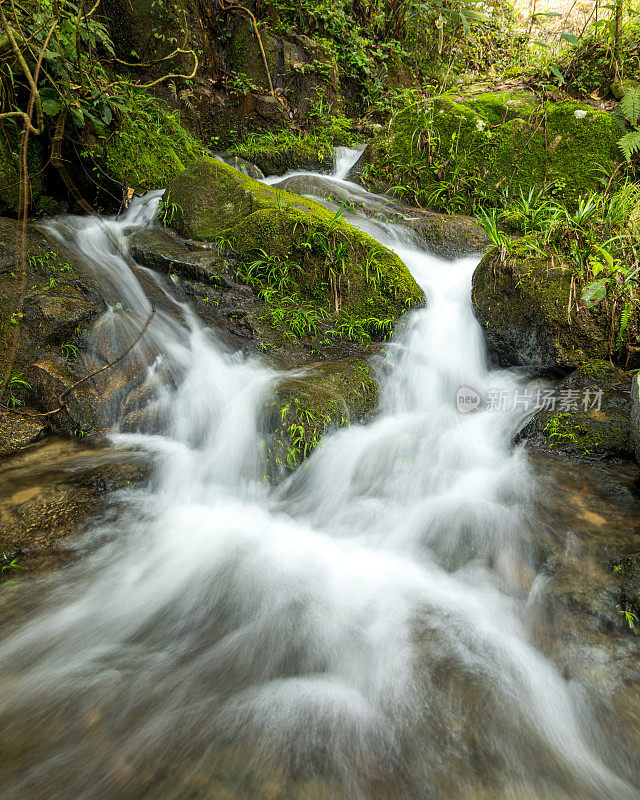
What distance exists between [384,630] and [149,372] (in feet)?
9.57

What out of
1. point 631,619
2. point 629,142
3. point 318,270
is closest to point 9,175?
point 318,270

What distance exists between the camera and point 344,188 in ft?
23.2

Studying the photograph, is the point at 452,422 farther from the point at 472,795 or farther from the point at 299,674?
the point at 472,795

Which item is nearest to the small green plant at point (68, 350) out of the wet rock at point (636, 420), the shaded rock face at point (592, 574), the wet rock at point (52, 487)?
the wet rock at point (52, 487)

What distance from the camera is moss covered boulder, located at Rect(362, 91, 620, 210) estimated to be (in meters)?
6.38

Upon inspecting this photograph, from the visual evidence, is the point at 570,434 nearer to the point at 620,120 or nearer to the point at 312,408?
the point at 312,408

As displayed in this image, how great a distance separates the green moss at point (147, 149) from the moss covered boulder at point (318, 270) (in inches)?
72.5

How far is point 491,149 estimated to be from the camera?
6.75 meters

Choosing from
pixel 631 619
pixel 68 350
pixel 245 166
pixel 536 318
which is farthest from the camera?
pixel 245 166

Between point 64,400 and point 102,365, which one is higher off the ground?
point 102,365

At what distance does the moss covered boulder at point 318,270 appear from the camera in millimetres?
4801

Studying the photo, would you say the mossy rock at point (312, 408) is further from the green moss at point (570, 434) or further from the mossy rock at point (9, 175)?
the mossy rock at point (9, 175)

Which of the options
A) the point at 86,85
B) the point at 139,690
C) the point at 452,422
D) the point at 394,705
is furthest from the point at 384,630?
the point at 86,85

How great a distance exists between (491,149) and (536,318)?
414 centimetres
